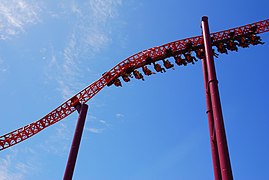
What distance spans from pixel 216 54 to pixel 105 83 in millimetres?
7136

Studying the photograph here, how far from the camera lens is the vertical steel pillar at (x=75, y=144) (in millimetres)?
15203

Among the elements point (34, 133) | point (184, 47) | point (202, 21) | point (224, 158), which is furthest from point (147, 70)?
point (224, 158)

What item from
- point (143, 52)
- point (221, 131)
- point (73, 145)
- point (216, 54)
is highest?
point (143, 52)

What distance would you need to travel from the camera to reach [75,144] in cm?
1609

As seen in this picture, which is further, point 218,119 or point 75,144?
point 75,144

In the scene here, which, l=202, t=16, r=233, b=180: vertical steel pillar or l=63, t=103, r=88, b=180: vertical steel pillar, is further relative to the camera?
l=63, t=103, r=88, b=180: vertical steel pillar

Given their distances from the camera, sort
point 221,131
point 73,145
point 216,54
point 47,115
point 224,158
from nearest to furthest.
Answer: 1. point 224,158
2. point 221,131
3. point 73,145
4. point 216,54
5. point 47,115

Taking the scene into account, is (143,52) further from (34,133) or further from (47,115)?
(34,133)

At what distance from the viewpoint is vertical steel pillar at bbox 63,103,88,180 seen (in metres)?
15.2

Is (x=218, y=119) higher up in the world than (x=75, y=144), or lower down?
lower down

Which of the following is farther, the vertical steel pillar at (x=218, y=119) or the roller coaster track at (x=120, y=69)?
the roller coaster track at (x=120, y=69)

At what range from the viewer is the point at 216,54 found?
17609mm

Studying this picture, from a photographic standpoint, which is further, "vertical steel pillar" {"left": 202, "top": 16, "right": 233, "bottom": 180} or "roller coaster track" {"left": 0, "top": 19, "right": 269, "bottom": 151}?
"roller coaster track" {"left": 0, "top": 19, "right": 269, "bottom": 151}

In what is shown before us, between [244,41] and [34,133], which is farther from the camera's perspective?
[34,133]
